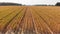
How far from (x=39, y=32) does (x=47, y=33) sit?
0.05 feet

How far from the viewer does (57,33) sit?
342 mm

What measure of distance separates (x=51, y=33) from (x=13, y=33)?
7 centimetres

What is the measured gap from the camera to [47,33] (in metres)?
0.34

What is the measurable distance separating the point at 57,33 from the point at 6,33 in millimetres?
88

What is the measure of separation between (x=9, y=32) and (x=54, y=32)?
0.08 metres

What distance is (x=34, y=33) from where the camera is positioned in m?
0.34

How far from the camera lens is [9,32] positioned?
0.34 metres

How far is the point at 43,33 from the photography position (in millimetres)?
339

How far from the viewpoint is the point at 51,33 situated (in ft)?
1.13

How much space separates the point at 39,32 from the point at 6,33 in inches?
2.3

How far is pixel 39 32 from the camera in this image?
1.13 ft

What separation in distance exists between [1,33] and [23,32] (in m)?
0.04
